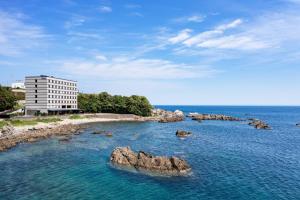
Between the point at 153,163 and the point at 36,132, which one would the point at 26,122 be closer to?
the point at 36,132

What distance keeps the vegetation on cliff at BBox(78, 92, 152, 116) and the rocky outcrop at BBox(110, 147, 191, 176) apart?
131770mm

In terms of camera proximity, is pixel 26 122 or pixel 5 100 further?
pixel 5 100

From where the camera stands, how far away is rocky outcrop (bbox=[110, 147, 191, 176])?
53.8m

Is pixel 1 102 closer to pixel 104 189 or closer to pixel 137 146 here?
pixel 137 146

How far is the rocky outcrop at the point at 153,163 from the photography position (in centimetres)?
5385

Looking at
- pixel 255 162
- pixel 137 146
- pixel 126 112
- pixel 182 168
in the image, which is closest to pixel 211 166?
pixel 182 168

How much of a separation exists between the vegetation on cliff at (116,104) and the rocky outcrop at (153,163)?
131770mm

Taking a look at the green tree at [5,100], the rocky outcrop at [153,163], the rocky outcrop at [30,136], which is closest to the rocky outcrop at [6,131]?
the rocky outcrop at [30,136]

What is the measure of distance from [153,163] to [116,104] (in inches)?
5469

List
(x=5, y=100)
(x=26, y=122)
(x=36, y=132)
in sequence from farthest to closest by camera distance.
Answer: (x=5, y=100), (x=26, y=122), (x=36, y=132)

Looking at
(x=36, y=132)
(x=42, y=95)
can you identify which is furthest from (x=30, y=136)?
(x=42, y=95)

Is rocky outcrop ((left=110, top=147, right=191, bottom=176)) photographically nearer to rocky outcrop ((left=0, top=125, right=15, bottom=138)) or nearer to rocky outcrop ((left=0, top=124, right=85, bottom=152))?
rocky outcrop ((left=0, top=124, right=85, bottom=152))

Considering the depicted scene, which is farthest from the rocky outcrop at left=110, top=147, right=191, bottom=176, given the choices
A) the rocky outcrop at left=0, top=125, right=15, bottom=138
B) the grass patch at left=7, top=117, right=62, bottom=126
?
the grass patch at left=7, top=117, right=62, bottom=126

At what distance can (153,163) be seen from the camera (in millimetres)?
55969
